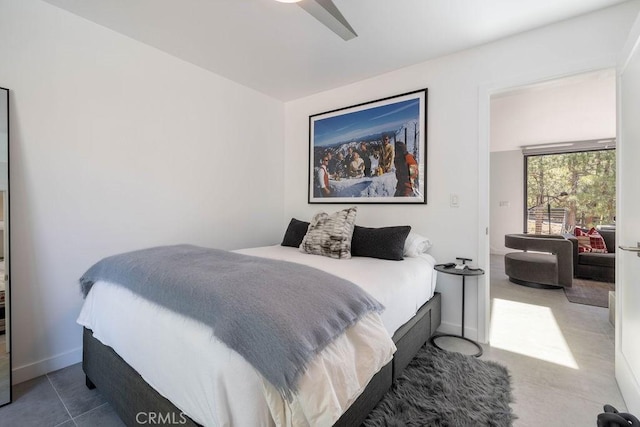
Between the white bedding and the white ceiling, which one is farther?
the white ceiling

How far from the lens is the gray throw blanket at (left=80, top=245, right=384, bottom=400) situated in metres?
0.91

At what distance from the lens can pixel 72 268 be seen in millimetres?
2070

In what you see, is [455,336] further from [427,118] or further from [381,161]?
[427,118]

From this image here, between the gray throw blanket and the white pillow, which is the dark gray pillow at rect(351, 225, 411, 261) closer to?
the white pillow

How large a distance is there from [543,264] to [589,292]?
593 mm

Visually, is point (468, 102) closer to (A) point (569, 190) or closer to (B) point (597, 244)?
(B) point (597, 244)

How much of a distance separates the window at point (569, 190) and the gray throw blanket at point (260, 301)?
6.67m

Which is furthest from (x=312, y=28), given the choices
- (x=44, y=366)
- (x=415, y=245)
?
(x=44, y=366)

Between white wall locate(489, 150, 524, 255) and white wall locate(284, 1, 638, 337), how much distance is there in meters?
4.68

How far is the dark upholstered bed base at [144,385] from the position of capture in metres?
1.14

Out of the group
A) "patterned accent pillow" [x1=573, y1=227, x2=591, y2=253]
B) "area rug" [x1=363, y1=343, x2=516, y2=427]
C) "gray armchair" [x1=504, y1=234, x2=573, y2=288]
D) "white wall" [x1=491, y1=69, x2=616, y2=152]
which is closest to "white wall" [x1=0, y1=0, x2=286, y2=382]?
"area rug" [x1=363, y1=343, x2=516, y2=427]

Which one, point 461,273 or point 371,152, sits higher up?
point 371,152

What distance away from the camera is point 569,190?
5922 millimetres

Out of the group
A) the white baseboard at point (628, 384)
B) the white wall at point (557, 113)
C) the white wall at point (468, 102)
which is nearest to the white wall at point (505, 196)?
the white wall at point (557, 113)
